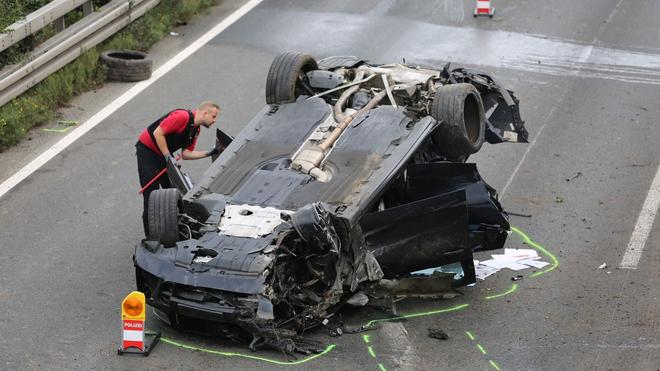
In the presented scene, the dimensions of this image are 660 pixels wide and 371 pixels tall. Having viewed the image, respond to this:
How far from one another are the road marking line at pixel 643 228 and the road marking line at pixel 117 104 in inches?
252

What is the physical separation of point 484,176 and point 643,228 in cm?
208

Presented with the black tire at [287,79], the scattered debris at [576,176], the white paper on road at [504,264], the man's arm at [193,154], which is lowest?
the scattered debris at [576,176]

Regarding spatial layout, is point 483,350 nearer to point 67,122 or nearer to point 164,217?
point 164,217

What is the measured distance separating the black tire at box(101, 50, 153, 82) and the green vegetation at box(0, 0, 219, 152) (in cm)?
13

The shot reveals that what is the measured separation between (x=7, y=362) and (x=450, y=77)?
5282 mm

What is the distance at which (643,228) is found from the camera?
13102 mm

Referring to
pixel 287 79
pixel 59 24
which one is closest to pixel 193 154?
pixel 287 79

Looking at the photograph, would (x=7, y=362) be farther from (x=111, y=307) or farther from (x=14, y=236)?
(x=14, y=236)

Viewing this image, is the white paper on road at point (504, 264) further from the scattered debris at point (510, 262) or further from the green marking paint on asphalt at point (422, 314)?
the green marking paint on asphalt at point (422, 314)

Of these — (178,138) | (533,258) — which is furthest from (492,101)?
(178,138)

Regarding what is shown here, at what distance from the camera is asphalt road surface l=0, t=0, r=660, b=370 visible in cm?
1023

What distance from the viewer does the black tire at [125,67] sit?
1686cm

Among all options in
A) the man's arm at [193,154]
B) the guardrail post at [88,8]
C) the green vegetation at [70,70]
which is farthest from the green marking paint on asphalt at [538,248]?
the guardrail post at [88,8]

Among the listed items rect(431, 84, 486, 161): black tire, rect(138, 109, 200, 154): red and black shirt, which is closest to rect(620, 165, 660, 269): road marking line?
rect(431, 84, 486, 161): black tire
